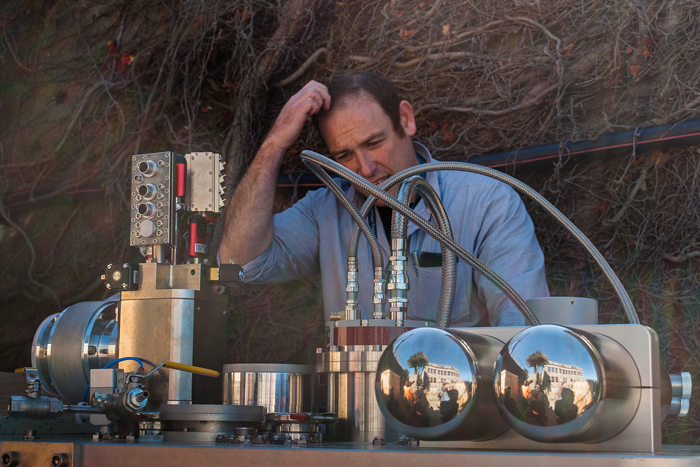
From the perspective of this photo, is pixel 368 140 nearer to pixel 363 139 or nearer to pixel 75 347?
pixel 363 139

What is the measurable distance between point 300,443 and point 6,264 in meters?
2.44

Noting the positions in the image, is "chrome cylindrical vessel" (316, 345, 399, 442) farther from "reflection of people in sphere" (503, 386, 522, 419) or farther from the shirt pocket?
the shirt pocket

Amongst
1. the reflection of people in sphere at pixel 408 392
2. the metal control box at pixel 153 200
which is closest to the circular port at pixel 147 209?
the metal control box at pixel 153 200

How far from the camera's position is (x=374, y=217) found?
1.77 meters

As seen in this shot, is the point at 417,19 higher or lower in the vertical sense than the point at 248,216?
higher

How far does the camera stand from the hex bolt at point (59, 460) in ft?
2.32

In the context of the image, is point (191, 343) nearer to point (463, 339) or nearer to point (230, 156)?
point (463, 339)

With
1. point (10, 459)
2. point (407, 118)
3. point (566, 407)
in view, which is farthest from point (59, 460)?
point (407, 118)

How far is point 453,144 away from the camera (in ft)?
8.29

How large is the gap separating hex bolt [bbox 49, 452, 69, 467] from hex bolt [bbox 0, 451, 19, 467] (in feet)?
0.14

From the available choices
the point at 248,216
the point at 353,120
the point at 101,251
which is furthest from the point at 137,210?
the point at 101,251

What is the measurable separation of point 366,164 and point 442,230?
1.10m

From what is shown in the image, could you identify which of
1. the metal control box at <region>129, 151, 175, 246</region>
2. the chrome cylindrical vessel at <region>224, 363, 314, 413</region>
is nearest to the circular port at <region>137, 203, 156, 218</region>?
the metal control box at <region>129, 151, 175, 246</region>

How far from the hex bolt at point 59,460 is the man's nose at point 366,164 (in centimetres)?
138
